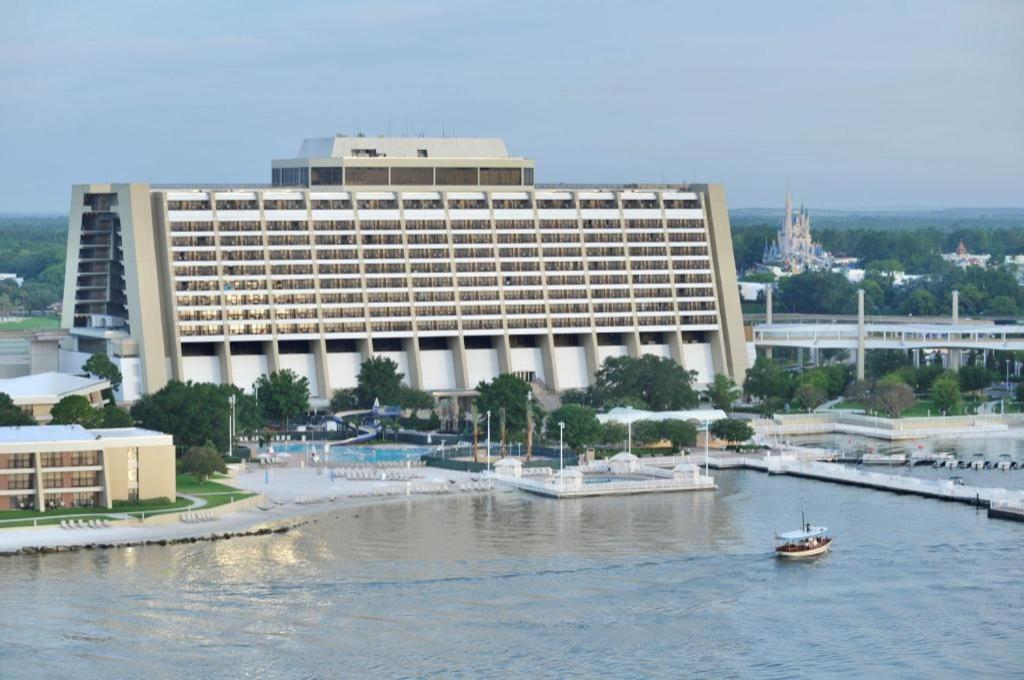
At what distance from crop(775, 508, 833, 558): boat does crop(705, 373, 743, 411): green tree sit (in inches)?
1821

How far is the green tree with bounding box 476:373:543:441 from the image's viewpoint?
119 metres

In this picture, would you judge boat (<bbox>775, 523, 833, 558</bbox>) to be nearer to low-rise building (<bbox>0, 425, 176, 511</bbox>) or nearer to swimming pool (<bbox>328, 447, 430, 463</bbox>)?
low-rise building (<bbox>0, 425, 176, 511</bbox>)

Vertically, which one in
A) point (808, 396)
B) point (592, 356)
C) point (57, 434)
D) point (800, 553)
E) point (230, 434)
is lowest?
point (800, 553)

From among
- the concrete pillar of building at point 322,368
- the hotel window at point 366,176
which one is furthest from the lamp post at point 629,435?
the hotel window at point 366,176

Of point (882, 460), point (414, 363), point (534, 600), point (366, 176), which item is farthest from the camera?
point (366, 176)

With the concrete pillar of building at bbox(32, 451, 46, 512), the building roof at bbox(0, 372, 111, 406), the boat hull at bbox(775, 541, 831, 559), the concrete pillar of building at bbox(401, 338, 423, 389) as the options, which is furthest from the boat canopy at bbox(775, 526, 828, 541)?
the concrete pillar of building at bbox(401, 338, 423, 389)

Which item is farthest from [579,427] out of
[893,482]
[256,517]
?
[256,517]

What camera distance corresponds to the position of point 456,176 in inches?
5551

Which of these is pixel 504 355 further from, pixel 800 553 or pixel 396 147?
pixel 800 553

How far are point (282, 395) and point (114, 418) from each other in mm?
16788

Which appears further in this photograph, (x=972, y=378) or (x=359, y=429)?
(x=972, y=378)

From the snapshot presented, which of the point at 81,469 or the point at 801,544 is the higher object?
the point at 81,469

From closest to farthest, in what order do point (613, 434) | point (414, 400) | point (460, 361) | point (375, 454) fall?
1. point (375, 454)
2. point (613, 434)
3. point (414, 400)
4. point (460, 361)

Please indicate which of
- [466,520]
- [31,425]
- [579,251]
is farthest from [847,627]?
[579,251]
